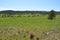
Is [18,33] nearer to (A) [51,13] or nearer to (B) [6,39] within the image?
(B) [6,39]

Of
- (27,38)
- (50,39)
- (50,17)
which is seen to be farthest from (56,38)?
(50,17)

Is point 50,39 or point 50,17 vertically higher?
point 50,39

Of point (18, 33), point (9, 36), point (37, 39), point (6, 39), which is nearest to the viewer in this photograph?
Answer: point (37, 39)

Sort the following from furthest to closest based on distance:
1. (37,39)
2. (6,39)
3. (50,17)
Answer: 1. (50,17)
2. (6,39)
3. (37,39)

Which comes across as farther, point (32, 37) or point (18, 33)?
point (18, 33)

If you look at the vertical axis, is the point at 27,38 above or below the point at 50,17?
above

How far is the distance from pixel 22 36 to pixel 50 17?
6139cm

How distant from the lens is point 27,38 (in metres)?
18.8

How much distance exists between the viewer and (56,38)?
63.0 feet

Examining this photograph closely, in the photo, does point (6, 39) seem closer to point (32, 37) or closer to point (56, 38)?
point (32, 37)

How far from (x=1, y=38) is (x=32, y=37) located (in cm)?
303

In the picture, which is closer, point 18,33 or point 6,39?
point 6,39

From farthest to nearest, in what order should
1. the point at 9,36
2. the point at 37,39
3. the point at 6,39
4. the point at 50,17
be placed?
the point at 50,17 → the point at 9,36 → the point at 6,39 → the point at 37,39

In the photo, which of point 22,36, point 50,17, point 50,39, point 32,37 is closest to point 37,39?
point 32,37
